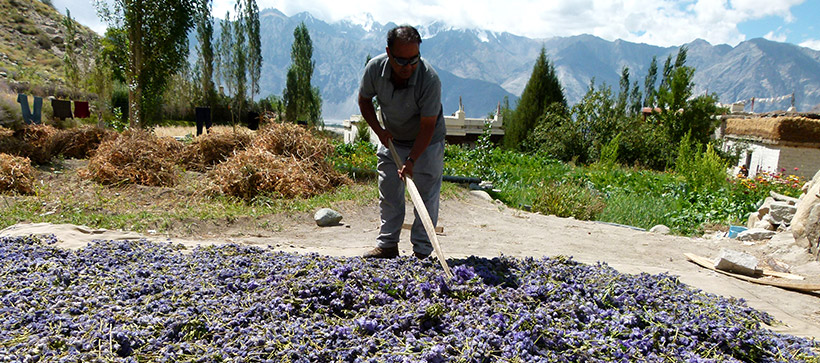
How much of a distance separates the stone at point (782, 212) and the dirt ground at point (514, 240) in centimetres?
55

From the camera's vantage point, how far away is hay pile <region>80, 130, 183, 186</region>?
685cm

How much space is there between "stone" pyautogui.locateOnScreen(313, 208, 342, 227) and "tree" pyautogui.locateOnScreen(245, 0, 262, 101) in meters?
25.2

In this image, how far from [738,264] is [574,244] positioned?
1.44m

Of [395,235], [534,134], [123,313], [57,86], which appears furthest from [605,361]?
[57,86]

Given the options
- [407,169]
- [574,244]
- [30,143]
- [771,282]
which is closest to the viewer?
[407,169]

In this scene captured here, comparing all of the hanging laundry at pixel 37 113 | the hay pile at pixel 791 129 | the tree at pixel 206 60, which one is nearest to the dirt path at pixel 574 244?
the hanging laundry at pixel 37 113

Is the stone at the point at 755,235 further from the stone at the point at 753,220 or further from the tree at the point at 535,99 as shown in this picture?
the tree at the point at 535,99

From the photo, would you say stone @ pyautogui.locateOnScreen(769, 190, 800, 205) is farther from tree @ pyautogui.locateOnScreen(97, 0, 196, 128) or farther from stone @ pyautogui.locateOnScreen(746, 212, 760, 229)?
tree @ pyautogui.locateOnScreen(97, 0, 196, 128)

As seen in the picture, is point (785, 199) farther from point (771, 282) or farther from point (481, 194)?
point (481, 194)

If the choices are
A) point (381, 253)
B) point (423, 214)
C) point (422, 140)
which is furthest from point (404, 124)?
point (381, 253)

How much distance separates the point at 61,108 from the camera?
11508 mm

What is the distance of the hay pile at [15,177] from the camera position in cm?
597

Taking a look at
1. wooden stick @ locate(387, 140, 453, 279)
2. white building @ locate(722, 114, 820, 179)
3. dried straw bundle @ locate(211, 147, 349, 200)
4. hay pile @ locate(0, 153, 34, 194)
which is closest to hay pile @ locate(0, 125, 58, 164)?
hay pile @ locate(0, 153, 34, 194)

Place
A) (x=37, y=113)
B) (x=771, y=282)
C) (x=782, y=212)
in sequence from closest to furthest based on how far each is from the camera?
(x=771, y=282), (x=782, y=212), (x=37, y=113)
